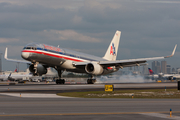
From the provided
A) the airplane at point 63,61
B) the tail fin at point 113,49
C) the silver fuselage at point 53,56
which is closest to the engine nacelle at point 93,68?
the airplane at point 63,61

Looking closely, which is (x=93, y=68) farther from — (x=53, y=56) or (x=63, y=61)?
(x=53, y=56)

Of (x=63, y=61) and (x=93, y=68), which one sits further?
(x=93, y=68)

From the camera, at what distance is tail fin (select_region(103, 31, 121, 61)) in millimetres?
75688

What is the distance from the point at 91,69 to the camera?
5953 centimetres

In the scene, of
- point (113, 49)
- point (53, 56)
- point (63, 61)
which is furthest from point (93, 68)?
point (113, 49)

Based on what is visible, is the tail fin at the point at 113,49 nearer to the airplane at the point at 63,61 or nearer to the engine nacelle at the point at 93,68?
the airplane at the point at 63,61

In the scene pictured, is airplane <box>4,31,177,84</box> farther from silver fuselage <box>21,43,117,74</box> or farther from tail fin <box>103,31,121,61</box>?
tail fin <box>103,31,121,61</box>

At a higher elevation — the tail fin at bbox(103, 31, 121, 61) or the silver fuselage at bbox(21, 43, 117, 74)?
the tail fin at bbox(103, 31, 121, 61)

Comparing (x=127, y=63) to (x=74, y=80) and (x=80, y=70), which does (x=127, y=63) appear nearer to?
(x=80, y=70)

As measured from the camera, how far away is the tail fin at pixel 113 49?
7569 centimetres

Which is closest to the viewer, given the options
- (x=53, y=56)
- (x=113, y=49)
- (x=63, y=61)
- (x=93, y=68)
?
(x=53, y=56)

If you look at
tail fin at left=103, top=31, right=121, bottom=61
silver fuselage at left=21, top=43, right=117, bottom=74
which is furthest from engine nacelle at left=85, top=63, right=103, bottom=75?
tail fin at left=103, top=31, right=121, bottom=61

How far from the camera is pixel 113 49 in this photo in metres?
77.5

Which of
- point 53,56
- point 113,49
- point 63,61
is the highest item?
point 113,49
